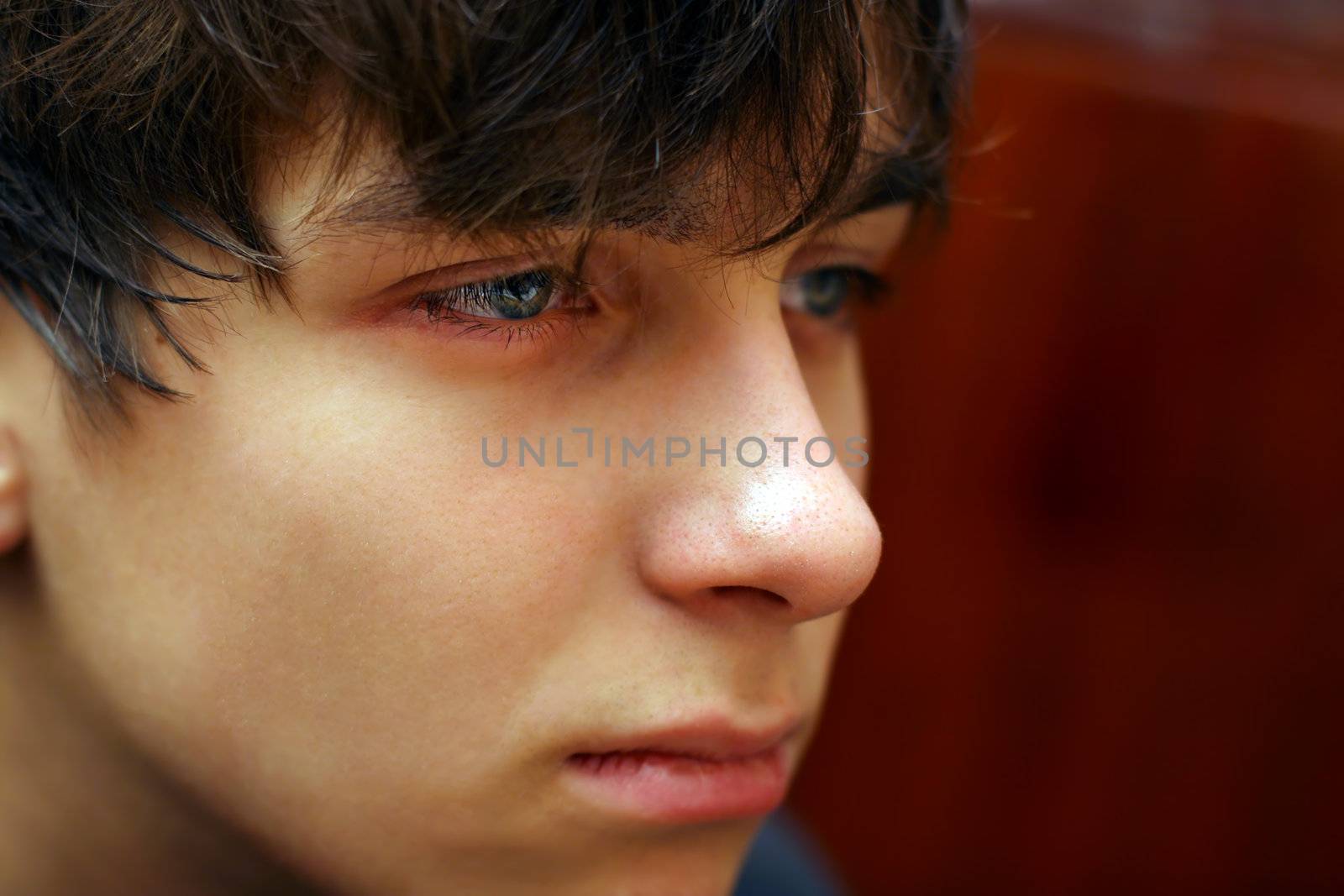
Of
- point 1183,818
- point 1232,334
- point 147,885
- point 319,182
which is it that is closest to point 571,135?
point 319,182

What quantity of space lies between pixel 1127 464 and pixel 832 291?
1.35ft

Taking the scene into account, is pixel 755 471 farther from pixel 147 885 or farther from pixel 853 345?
pixel 147 885

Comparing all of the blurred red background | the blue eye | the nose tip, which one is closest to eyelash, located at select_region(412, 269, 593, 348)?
the blue eye

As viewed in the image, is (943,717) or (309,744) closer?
(309,744)

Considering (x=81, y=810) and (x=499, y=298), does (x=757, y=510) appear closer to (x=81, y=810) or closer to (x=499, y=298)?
(x=499, y=298)

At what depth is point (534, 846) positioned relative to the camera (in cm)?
61

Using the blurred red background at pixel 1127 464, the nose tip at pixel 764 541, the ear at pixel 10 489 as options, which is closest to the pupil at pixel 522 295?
the nose tip at pixel 764 541

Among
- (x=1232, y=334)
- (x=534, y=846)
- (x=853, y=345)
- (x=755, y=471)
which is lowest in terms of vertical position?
(x=534, y=846)

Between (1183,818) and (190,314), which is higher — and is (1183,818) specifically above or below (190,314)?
below

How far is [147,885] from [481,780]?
0.26 metres

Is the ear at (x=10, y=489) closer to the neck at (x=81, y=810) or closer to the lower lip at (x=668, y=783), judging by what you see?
the neck at (x=81, y=810)

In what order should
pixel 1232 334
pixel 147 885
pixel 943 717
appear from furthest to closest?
pixel 943 717
pixel 1232 334
pixel 147 885

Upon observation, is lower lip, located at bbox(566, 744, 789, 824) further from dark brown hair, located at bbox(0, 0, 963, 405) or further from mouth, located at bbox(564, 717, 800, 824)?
dark brown hair, located at bbox(0, 0, 963, 405)

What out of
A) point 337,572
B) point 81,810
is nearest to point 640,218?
point 337,572
